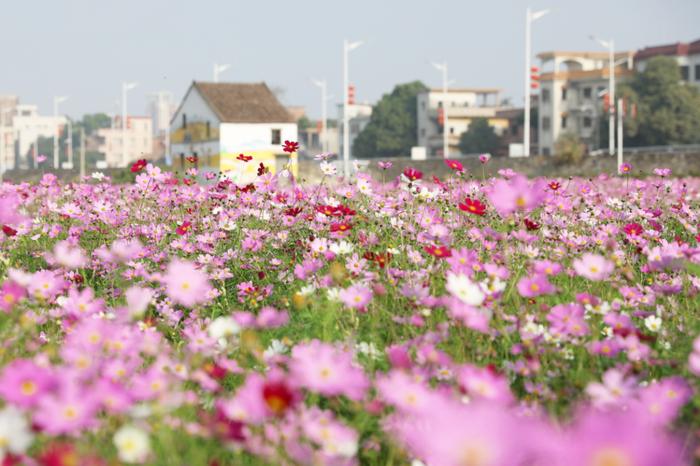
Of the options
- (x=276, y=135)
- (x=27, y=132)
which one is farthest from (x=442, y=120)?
(x=27, y=132)

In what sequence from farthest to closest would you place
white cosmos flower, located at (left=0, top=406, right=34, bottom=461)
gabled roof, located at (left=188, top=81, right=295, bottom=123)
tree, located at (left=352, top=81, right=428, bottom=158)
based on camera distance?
1. tree, located at (left=352, top=81, right=428, bottom=158)
2. gabled roof, located at (left=188, top=81, right=295, bottom=123)
3. white cosmos flower, located at (left=0, top=406, right=34, bottom=461)

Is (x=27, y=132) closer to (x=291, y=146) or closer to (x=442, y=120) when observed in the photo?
(x=442, y=120)

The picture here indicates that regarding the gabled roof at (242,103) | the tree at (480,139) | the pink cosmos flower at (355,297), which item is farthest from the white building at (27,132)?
the pink cosmos flower at (355,297)

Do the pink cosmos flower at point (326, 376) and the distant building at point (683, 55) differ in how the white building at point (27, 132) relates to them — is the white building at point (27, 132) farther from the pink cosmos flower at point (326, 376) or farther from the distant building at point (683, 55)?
the pink cosmos flower at point (326, 376)

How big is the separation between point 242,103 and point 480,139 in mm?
30062

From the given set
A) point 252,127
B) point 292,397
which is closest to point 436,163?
point 252,127

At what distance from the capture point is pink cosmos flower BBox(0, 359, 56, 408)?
177 centimetres

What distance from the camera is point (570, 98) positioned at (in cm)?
6197

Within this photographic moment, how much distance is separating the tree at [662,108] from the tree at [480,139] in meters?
14.8

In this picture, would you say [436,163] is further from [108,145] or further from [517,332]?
[108,145]

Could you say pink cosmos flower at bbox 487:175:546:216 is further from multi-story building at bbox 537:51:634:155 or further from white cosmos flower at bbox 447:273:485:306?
multi-story building at bbox 537:51:634:155

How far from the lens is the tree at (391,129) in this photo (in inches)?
2891

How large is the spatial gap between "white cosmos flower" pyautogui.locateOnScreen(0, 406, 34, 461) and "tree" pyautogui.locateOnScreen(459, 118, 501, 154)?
2622 inches

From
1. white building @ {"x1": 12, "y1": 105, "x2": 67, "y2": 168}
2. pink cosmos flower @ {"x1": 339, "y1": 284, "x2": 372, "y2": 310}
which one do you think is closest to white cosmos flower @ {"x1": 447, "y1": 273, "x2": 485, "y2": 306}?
pink cosmos flower @ {"x1": 339, "y1": 284, "x2": 372, "y2": 310}
